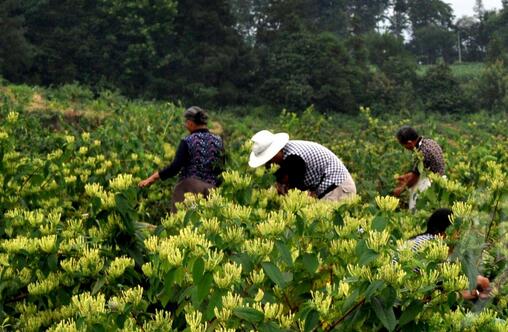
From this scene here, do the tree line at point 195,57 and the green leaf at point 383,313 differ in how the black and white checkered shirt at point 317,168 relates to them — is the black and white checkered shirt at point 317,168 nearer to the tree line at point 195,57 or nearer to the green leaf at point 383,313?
the green leaf at point 383,313

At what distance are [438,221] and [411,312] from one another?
1.33 metres

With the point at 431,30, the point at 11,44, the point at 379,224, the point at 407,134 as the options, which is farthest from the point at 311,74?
the point at 431,30

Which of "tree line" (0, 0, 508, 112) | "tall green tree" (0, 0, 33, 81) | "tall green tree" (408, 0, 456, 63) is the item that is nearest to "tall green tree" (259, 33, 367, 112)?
"tree line" (0, 0, 508, 112)

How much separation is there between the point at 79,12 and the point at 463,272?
3133 cm

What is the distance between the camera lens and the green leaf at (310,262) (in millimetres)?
1893

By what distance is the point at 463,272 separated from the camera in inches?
65.2

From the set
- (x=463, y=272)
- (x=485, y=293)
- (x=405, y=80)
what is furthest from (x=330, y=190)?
(x=405, y=80)

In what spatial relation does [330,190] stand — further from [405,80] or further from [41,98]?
[405,80]

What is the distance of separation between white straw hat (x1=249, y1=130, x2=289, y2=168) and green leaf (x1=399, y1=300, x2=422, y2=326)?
7.11 ft

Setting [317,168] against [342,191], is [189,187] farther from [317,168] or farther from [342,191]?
[342,191]

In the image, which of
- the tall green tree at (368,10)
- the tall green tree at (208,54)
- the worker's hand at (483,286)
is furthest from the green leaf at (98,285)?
the tall green tree at (368,10)

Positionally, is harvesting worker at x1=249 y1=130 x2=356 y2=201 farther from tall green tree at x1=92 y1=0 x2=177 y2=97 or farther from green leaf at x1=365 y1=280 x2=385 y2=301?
tall green tree at x1=92 y1=0 x2=177 y2=97

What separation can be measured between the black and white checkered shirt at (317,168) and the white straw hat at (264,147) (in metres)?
0.16

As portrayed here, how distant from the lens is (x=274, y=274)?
1711mm
